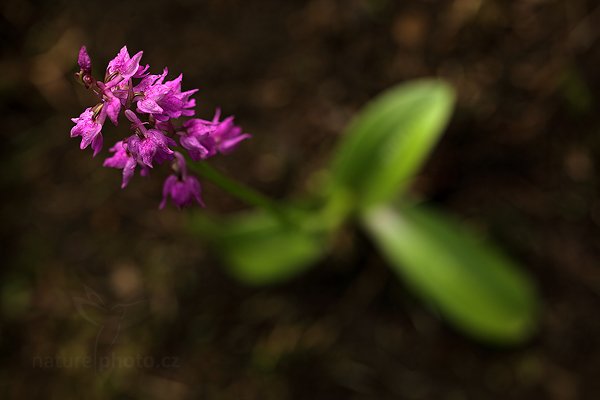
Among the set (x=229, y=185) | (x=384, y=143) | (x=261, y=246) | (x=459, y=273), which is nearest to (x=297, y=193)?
(x=261, y=246)

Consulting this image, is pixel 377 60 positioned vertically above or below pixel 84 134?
below

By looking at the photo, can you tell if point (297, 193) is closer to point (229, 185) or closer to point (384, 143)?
point (384, 143)

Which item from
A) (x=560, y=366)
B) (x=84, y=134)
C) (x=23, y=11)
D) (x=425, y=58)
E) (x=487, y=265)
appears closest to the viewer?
(x=84, y=134)

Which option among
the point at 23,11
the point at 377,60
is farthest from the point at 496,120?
the point at 23,11

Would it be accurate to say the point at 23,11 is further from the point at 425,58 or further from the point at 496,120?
the point at 496,120

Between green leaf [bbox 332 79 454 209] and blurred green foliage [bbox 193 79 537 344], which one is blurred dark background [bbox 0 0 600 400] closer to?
blurred green foliage [bbox 193 79 537 344]

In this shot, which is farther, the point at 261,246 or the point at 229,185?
the point at 261,246

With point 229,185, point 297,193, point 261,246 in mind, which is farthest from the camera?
point 297,193
